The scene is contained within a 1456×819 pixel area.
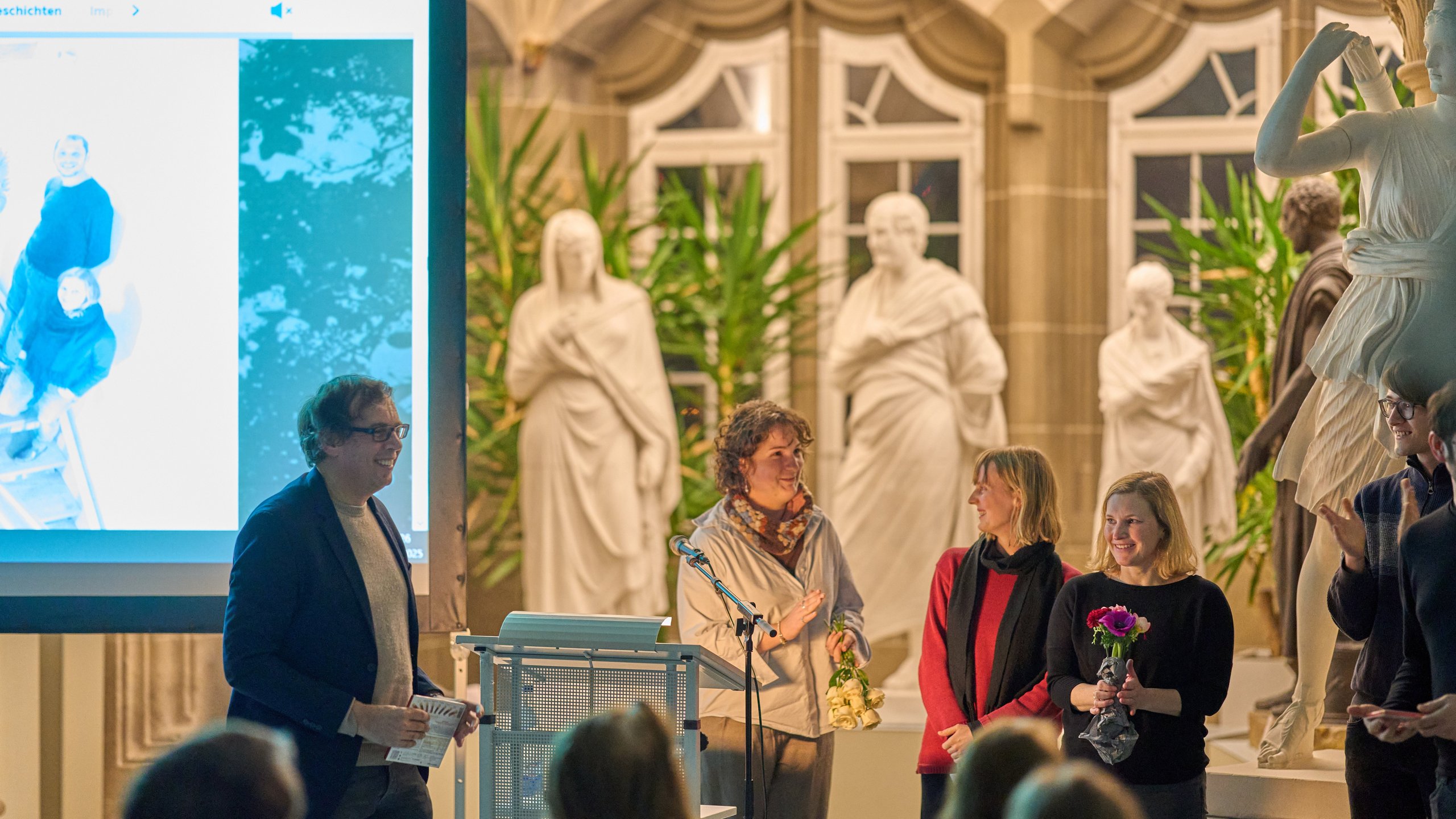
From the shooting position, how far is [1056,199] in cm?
802

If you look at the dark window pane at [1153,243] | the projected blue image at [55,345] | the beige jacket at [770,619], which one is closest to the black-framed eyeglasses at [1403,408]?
the beige jacket at [770,619]

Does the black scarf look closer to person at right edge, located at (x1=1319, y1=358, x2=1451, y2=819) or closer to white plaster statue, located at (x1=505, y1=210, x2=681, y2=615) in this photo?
person at right edge, located at (x1=1319, y1=358, x2=1451, y2=819)

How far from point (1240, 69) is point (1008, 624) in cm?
562

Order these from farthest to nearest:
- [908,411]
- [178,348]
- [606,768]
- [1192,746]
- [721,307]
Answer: [721,307] < [908,411] < [178,348] < [1192,746] < [606,768]

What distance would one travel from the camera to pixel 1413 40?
4004 mm

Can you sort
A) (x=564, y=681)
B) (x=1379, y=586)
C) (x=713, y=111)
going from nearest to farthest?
(x=564, y=681)
(x=1379, y=586)
(x=713, y=111)

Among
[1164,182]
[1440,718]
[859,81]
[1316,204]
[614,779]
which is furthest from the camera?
[859,81]

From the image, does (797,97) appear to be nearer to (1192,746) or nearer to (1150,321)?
(1150,321)

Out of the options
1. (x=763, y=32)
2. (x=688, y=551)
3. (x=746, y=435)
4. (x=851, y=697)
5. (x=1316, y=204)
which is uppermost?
(x=763, y=32)

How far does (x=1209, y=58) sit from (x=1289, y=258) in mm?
1575

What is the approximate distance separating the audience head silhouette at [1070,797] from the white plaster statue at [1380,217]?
2054 millimetres

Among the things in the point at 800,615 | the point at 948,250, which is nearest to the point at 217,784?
the point at 800,615

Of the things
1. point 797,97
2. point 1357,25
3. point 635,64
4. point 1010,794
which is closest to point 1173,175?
point 1357,25

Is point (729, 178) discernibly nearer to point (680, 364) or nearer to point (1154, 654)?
point (680, 364)
